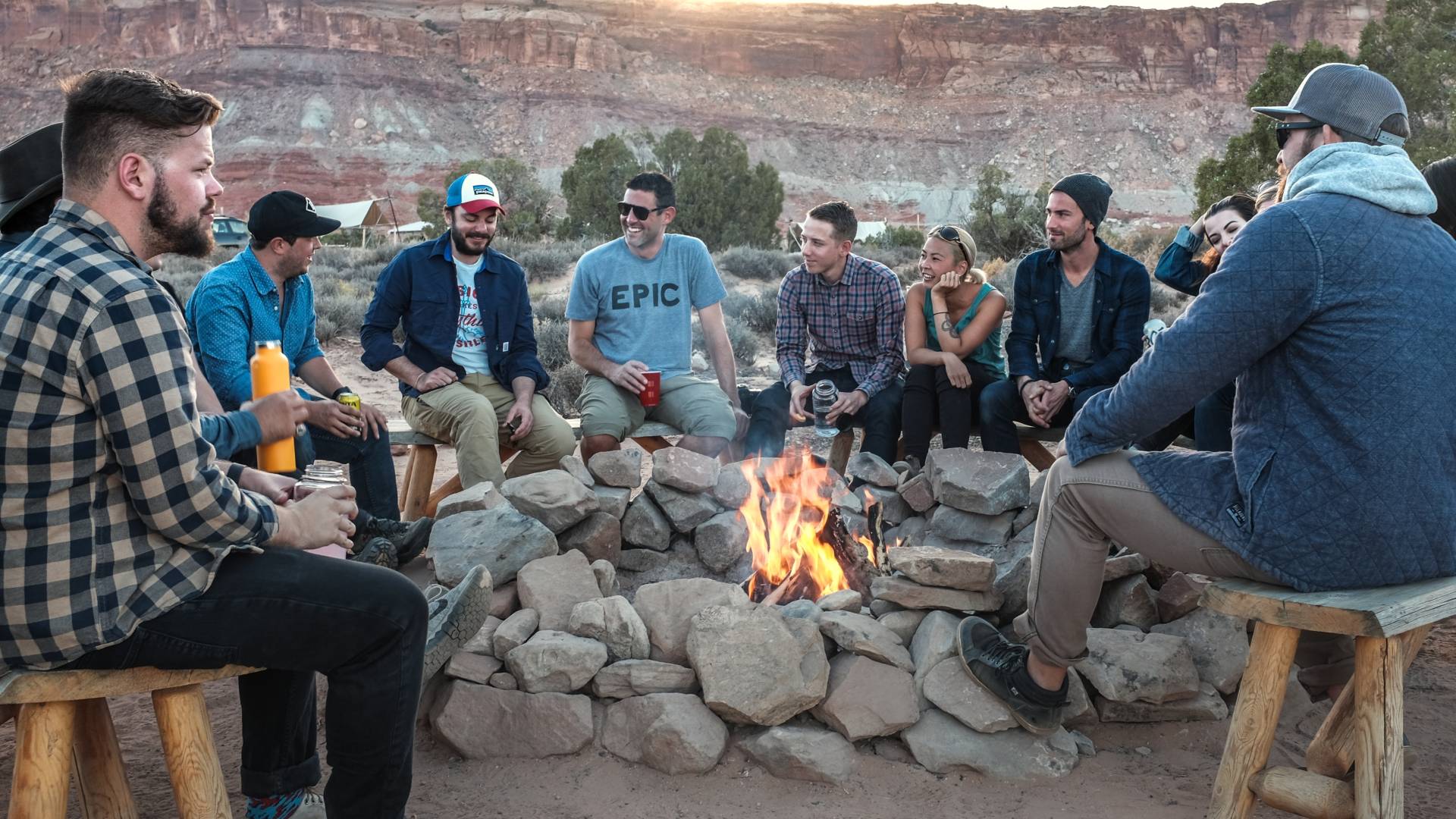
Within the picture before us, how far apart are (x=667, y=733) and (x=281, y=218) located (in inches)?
102

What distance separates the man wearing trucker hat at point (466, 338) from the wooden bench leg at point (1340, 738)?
3284mm

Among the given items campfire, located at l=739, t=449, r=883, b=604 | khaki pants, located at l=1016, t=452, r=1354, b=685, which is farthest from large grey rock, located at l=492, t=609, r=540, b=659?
khaki pants, located at l=1016, t=452, r=1354, b=685

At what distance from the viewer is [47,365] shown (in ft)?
6.45

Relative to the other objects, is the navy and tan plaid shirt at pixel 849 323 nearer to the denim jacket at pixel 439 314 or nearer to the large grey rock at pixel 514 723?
the denim jacket at pixel 439 314

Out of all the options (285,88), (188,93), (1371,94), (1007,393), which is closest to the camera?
(188,93)

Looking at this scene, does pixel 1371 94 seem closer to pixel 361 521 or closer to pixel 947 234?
pixel 947 234

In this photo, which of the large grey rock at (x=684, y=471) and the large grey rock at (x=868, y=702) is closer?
the large grey rock at (x=868, y=702)

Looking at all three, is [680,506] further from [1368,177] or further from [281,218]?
[1368,177]

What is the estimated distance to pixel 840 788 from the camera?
→ 305 cm

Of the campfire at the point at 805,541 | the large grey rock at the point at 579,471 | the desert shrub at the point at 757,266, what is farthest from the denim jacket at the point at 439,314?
the desert shrub at the point at 757,266

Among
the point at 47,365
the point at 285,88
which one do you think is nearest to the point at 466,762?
the point at 47,365

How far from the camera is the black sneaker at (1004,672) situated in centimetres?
304

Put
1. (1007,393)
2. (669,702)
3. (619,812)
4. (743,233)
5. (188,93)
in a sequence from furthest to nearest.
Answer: (743,233) → (1007,393) → (669,702) → (619,812) → (188,93)

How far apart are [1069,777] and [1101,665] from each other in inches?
15.6
